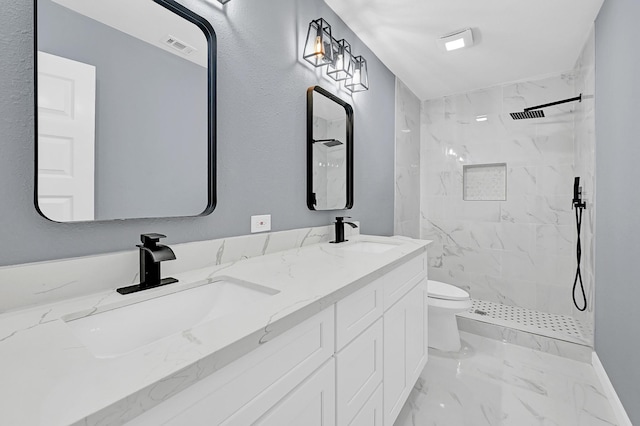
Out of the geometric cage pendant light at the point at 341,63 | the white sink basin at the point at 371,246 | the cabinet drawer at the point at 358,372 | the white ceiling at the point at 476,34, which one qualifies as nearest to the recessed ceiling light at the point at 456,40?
the white ceiling at the point at 476,34

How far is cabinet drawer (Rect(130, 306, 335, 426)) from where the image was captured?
0.52 metres

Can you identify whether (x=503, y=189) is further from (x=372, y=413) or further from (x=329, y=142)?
(x=372, y=413)

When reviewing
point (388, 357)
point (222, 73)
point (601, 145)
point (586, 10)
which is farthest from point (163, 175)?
point (586, 10)

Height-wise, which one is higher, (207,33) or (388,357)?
(207,33)

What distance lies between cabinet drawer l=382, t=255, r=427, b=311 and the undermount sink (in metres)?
0.64

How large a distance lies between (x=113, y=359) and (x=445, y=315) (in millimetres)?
2345

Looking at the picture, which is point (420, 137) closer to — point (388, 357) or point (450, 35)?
point (450, 35)

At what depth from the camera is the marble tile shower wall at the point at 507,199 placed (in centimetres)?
291

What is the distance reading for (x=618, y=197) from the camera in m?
1.64

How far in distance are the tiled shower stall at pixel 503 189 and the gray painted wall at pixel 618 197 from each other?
→ 0.50 meters

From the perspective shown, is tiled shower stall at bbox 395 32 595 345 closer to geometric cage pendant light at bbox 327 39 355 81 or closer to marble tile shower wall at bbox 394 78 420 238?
marble tile shower wall at bbox 394 78 420 238

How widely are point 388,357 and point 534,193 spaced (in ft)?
8.70

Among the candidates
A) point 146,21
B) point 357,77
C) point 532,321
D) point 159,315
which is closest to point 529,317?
point 532,321

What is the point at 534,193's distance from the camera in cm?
304
